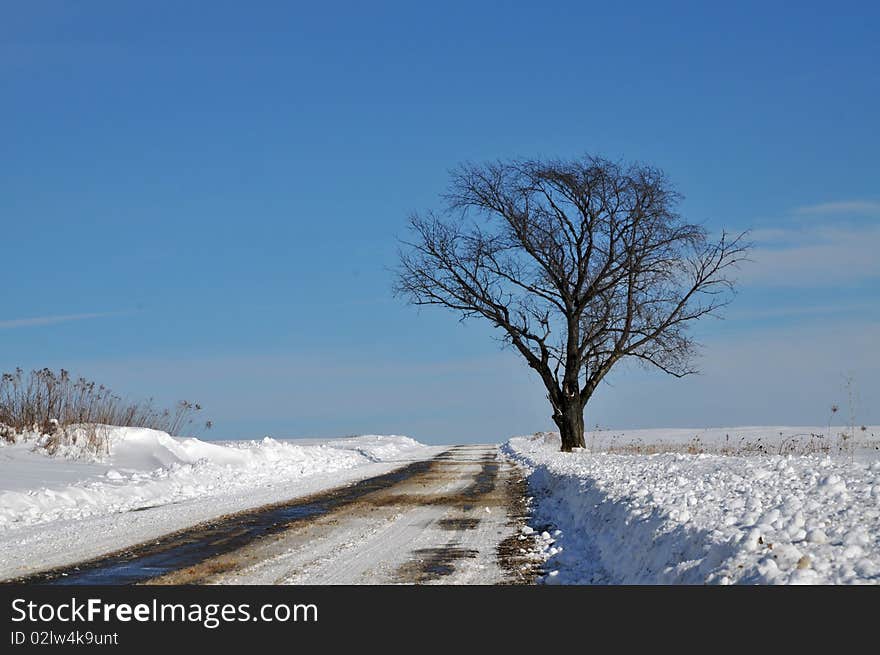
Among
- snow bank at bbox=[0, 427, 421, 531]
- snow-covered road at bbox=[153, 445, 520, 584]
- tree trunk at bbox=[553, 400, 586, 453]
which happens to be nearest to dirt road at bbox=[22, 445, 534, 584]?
snow-covered road at bbox=[153, 445, 520, 584]

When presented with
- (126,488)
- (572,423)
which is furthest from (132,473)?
(572,423)

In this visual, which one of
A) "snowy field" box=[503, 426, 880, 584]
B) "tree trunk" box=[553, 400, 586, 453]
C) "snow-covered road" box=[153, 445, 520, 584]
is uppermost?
"tree trunk" box=[553, 400, 586, 453]

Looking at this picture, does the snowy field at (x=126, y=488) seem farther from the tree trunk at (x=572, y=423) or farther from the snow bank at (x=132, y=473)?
the tree trunk at (x=572, y=423)

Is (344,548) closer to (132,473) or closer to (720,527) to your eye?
(720,527)

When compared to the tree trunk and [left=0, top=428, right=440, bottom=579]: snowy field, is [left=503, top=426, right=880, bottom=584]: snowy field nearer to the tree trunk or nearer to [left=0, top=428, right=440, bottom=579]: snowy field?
[left=0, top=428, right=440, bottom=579]: snowy field

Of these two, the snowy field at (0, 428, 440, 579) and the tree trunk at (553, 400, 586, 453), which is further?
the tree trunk at (553, 400, 586, 453)

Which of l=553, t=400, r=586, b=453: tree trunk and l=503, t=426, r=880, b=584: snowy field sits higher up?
l=553, t=400, r=586, b=453: tree trunk

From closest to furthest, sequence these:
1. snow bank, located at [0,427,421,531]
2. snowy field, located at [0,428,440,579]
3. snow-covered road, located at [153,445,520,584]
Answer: snow-covered road, located at [153,445,520,584] < snowy field, located at [0,428,440,579] < snow bank, located at [0,427,421,531]

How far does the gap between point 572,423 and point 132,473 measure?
1547 centimetres

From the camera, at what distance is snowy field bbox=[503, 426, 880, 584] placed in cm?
628

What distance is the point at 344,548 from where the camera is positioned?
1038cm

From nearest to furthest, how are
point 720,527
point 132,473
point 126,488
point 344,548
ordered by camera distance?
point 720,527 < point 344,548 < point 126,488 < point 132,473

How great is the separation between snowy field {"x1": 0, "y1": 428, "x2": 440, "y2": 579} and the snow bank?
30 millimetres
